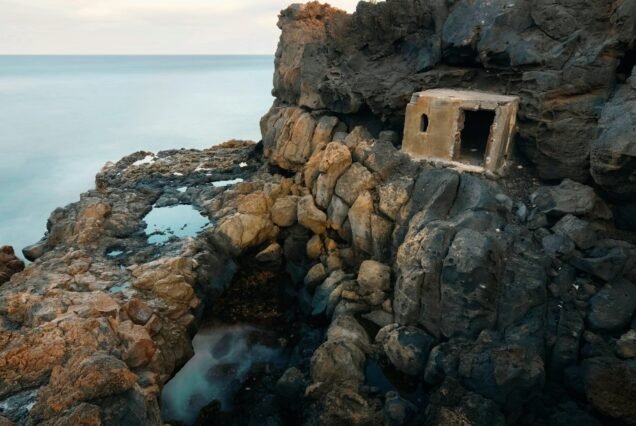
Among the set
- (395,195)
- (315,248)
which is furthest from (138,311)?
(395,195)

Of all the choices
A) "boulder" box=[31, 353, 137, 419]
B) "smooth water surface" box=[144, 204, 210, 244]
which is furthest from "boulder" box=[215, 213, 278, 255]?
"boulder" box=[31, 353, 137, 419]

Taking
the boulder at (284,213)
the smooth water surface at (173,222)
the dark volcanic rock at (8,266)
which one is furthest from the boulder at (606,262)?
the dark volcanic rock at (8,266)

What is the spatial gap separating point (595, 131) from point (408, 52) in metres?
9.80

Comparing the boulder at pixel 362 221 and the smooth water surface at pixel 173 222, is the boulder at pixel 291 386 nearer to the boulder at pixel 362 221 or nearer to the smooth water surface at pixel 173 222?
the boulder at pixel 362 221

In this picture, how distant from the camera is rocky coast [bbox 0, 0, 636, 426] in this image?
35.4 ft

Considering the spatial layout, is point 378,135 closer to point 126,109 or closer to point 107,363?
point 107,363

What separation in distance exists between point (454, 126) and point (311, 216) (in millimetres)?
7466

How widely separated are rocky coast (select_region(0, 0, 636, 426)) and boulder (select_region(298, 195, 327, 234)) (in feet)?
0.46

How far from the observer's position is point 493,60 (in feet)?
56.5

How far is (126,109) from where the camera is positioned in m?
75.7

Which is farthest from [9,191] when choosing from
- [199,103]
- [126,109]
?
[199,103]

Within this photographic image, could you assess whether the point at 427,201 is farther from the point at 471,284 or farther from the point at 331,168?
the point at 331,168

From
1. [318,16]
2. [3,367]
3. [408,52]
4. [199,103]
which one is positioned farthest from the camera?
[199,103]

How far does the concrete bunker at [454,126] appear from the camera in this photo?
52.5ft
